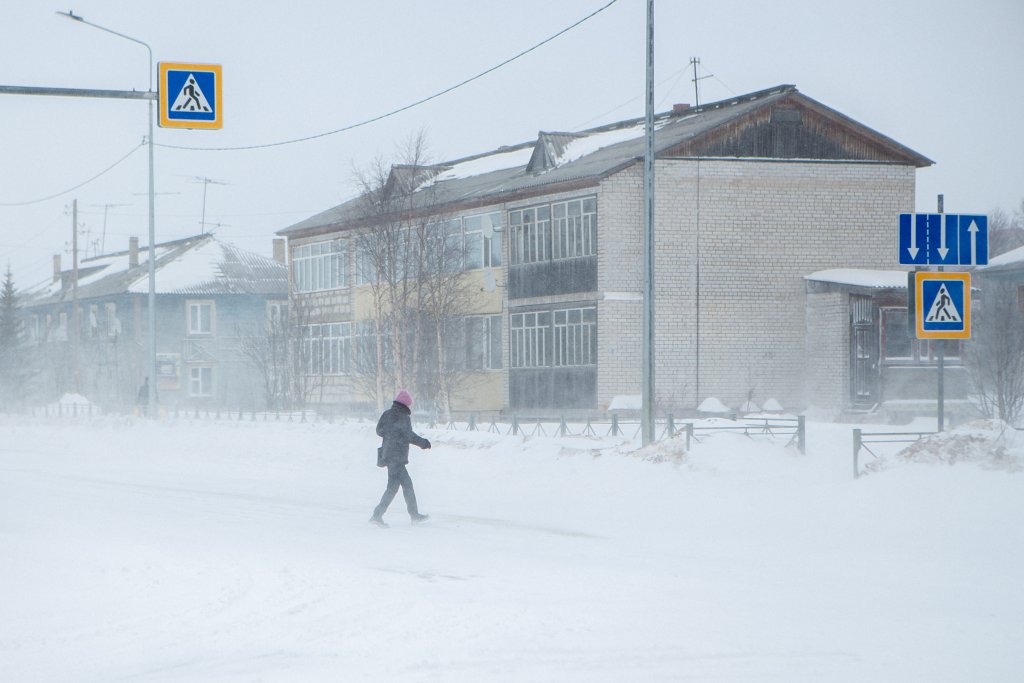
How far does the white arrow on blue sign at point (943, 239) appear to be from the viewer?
1588cm

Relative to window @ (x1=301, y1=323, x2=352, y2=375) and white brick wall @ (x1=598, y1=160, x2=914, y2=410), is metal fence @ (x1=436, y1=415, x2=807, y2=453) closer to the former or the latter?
white brick wall @ (x1=598, y1=160, x2=914, y2=410)

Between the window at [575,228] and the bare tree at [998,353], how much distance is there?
432 inches

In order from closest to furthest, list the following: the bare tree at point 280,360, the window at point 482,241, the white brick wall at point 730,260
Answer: the white brick wall at point 730,260 → the window at point 482,241 → the bare tree at point 280,360

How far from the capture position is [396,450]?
1569cm

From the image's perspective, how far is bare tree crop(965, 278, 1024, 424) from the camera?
30.2 m

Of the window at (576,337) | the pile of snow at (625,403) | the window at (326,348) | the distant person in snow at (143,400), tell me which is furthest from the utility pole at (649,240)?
the window at (326,348)

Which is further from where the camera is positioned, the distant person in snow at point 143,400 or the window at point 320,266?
the window at point 320,266

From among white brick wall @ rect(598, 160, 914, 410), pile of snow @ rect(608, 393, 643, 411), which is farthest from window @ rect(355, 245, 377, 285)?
pile of snow @ rect(608, 393, 643, 411)

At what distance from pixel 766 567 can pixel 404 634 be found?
4570mm

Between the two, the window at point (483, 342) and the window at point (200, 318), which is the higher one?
the window at point (200, 318)

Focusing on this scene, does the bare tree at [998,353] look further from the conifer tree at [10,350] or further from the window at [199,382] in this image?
the conifer tree at [10,350]

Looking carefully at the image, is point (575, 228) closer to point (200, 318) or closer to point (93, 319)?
point (200, 318)

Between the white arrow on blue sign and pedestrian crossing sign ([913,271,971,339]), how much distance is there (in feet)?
0.83

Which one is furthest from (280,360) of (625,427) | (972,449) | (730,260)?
(972,449)
